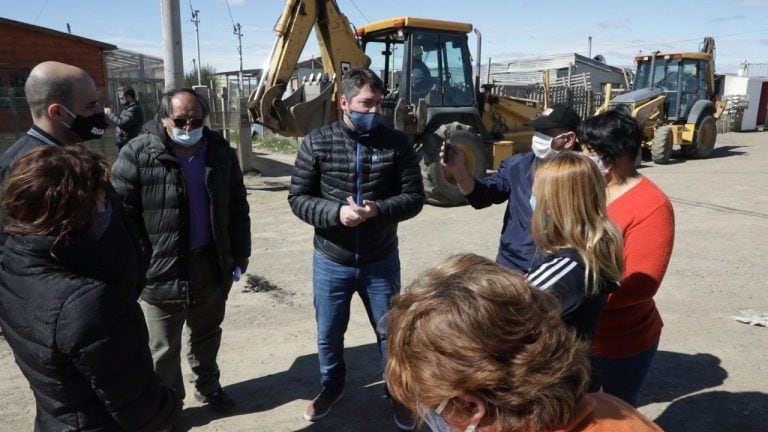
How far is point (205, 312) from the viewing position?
328 cm

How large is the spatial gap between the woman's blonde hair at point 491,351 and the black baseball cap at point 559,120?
2059 mm

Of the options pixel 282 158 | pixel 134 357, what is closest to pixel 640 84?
pixel 282 158

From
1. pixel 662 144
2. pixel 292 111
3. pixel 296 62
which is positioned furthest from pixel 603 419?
pixel 662 144

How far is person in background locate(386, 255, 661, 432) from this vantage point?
42.3 inches

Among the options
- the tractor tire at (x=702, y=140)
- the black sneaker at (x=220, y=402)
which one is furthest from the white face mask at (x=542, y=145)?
the tractor tire at (x=702, y=140)

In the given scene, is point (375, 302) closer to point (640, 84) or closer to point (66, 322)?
point (66, 322)

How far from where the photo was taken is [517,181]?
286 cm

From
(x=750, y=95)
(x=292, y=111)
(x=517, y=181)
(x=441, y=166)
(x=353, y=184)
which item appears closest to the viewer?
(x=517, y=181)

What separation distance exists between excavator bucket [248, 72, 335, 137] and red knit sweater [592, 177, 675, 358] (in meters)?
6.71

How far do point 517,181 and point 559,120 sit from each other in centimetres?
47

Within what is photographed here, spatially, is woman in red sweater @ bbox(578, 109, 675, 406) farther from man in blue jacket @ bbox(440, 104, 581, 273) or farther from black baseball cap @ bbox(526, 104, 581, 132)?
black baseball cap @ bbox(526, 104, 581, 132)

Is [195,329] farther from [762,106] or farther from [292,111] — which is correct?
[762,106]

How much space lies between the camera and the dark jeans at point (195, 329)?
3.04 metres

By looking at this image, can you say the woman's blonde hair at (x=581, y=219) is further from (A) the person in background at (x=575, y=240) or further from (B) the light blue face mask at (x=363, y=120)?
(B) the light blue face mask at (x=363, y=120)
